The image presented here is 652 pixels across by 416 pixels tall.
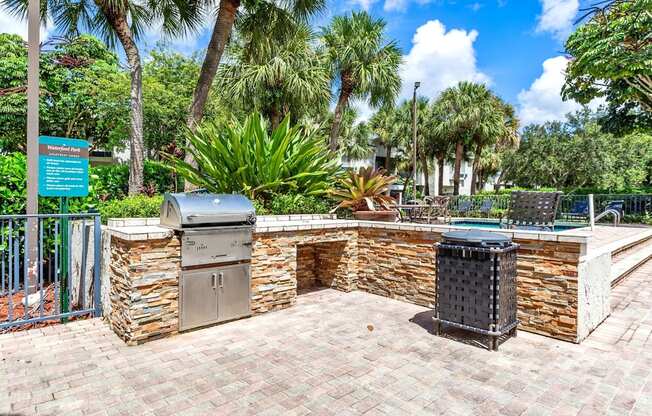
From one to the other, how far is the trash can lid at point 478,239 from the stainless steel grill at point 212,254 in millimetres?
2389

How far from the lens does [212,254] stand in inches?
172

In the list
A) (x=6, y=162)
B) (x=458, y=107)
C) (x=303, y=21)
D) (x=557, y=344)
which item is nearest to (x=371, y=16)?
(x=303, y=21)

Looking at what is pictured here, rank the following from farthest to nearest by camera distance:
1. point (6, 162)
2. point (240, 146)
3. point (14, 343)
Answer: point (240, 146)
point (6, 162)
point (14, 343)

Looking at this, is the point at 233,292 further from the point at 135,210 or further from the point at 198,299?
the point at 135,210

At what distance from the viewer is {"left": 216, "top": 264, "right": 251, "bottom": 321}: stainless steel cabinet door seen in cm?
449

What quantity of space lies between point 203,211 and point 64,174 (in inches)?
89.9

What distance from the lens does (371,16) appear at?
50.4ft

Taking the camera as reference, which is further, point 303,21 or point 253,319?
point 303,21

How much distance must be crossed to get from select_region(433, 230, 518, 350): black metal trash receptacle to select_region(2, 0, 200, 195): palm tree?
22.4ft

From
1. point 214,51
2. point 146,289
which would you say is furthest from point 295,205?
point 214,51

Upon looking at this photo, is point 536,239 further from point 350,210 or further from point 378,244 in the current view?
point 350,210

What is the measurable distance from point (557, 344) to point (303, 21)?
9.43 metres

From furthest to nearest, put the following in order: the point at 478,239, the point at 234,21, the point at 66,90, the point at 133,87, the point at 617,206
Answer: the point at 66,90, the point at 617,206, the point at 234,21, the point at 133,87, the point at 478,239

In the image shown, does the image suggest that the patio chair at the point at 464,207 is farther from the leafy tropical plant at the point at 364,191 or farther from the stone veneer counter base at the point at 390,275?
the stone veneer counter base at the point at 390,275
